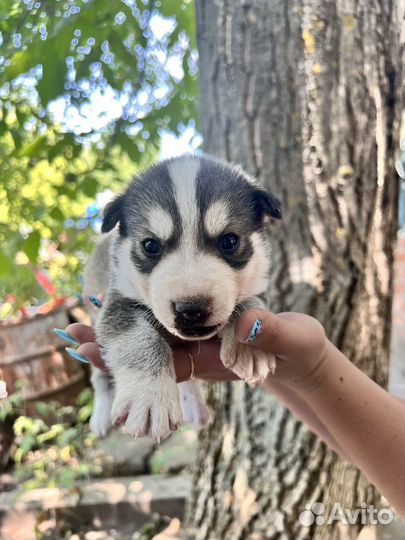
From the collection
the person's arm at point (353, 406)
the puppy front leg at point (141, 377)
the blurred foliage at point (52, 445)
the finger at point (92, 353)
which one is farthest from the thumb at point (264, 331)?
the blurred foliage at point (52, 445)

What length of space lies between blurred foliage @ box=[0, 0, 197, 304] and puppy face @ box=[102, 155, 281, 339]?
1.54 ft

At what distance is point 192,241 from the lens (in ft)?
4.61

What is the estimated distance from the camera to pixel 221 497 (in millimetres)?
2828

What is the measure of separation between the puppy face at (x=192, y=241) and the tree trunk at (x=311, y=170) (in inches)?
31.2

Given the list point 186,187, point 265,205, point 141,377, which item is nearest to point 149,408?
point 141,377

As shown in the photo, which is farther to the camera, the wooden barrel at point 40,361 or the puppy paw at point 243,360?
the wooden barrel at point 40,361

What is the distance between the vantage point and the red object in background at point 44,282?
245 centimetres

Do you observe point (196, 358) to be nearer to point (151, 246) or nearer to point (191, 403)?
point (151, 246)

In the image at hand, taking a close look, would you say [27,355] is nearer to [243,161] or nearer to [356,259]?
[243,161]

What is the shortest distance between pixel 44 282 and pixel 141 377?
1.28 metres

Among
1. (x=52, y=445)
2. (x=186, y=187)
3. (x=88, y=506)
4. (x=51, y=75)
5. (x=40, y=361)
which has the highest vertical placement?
(x=51, y=75)

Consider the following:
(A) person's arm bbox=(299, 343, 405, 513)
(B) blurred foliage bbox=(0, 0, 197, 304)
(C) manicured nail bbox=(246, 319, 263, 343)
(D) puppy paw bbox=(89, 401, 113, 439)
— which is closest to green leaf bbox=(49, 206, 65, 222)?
(B) blurred foliage bbox=(0, 0, 197, 304)

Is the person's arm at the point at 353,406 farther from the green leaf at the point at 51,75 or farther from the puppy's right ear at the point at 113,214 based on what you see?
the green leaf at the point at 51,75

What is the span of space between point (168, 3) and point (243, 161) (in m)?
0.88
